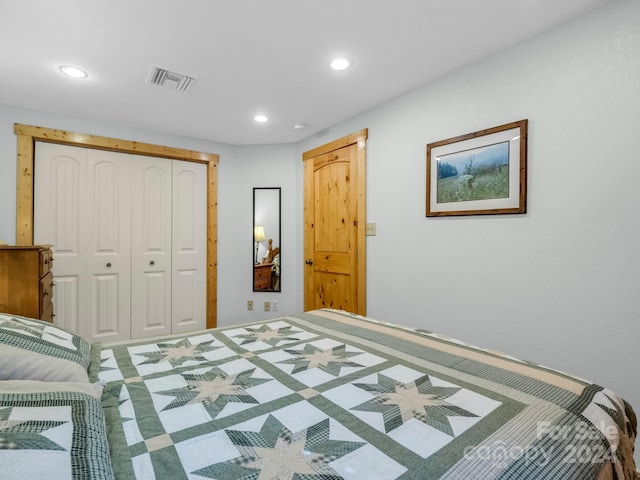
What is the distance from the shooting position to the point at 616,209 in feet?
5.41

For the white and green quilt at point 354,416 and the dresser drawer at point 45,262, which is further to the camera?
the dresser drawer at point 45,262

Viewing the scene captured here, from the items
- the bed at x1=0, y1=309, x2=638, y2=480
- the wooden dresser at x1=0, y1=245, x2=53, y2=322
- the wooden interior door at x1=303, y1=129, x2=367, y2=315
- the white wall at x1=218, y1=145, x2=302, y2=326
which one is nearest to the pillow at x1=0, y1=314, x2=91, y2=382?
the bed at x1=0, y1=309, x2=638, y2=480

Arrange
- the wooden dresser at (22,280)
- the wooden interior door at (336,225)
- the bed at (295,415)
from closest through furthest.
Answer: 1. the bed at (295,415)
2. the wooden dresser at (22,280)
3. the wooden interior door at (336,225)

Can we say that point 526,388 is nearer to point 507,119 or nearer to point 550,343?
point 550,343

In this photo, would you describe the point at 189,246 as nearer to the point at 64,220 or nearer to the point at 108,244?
the point at 108,244

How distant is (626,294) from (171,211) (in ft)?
12.5

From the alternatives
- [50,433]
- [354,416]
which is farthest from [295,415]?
[50,433]

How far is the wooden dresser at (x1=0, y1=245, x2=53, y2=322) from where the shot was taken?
217 cm

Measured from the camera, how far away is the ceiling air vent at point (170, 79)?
7.61ft

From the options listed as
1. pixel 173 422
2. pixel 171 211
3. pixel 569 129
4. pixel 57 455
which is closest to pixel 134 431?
pixel 173 422

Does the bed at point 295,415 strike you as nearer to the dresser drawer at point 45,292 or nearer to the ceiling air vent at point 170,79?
the dresser drawer at point 45,292

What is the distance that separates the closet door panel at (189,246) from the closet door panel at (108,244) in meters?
0.47

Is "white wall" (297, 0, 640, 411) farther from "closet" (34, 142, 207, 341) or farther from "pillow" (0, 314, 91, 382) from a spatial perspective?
"closet" (34, 142, 207, 341)

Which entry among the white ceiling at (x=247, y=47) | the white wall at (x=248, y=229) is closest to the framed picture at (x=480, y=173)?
the white ceiling at (x=247, y=47)
